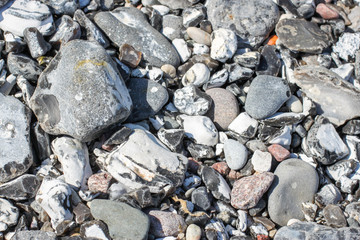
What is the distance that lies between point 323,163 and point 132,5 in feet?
7.04

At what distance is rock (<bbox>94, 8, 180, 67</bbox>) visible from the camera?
10.6ft

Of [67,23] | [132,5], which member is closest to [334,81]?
[132,5]

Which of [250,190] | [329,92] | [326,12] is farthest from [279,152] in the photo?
[326,12]

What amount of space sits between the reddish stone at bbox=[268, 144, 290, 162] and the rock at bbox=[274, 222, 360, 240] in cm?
53

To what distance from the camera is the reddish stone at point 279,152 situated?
2926 mm

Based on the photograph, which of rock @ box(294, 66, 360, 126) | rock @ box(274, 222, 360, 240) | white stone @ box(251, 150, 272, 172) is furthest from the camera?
rock @ box(294, 66, 360, 126)

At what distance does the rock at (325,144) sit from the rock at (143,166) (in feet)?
3.32

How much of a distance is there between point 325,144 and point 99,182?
1690 millimetres

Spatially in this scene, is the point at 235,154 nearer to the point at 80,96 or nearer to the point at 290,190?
the point at 290,190

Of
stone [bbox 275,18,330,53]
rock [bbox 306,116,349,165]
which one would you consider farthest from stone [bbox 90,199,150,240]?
stone [bbox 275,18,330,53]

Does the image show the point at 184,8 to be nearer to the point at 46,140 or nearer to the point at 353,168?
the point at 46,140

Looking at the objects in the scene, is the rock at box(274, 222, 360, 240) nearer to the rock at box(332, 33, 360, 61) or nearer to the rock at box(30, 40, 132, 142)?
the rock at box(30, 40, 132, 142)

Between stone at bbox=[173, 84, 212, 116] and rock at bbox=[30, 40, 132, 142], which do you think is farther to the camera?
stone at bbox=[173, 84, 212, 116]

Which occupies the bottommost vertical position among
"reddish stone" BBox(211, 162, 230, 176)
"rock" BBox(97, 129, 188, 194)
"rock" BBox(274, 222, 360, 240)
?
"rock" BBox(274, 222, 360, 240)
